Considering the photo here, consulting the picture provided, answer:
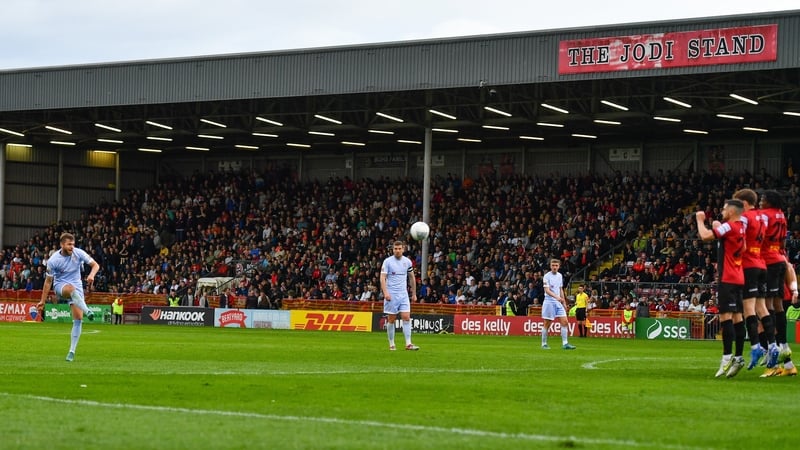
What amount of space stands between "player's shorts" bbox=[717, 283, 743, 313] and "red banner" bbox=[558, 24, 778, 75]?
84.5ft

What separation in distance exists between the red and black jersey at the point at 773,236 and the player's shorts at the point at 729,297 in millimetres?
924

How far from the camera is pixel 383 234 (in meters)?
56.8

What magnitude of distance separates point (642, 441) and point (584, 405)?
2698 millimetres

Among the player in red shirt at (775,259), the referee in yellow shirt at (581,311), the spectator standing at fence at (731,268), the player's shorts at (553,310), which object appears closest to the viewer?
the spectator standing at fence at (731,268)

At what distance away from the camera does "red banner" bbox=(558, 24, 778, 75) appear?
40219 mm

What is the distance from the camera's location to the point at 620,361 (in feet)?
70.6

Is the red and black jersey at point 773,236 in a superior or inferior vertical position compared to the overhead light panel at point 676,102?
inferior

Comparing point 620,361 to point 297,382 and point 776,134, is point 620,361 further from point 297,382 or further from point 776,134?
point 776,134

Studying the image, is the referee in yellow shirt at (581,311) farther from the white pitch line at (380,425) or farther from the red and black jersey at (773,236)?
the white pitch line at (380,425)

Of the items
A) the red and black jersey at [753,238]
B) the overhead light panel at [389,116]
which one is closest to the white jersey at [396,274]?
the red and black jersey at [753,238]

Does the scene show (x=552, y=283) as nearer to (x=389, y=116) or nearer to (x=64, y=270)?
(x=64, y=270)

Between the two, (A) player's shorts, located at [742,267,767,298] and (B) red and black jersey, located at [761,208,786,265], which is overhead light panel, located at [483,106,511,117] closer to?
(B) red and black jersey, located at [761,208,786,265]

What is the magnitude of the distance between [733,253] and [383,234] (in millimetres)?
41397

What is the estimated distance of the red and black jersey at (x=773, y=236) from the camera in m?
16.2
